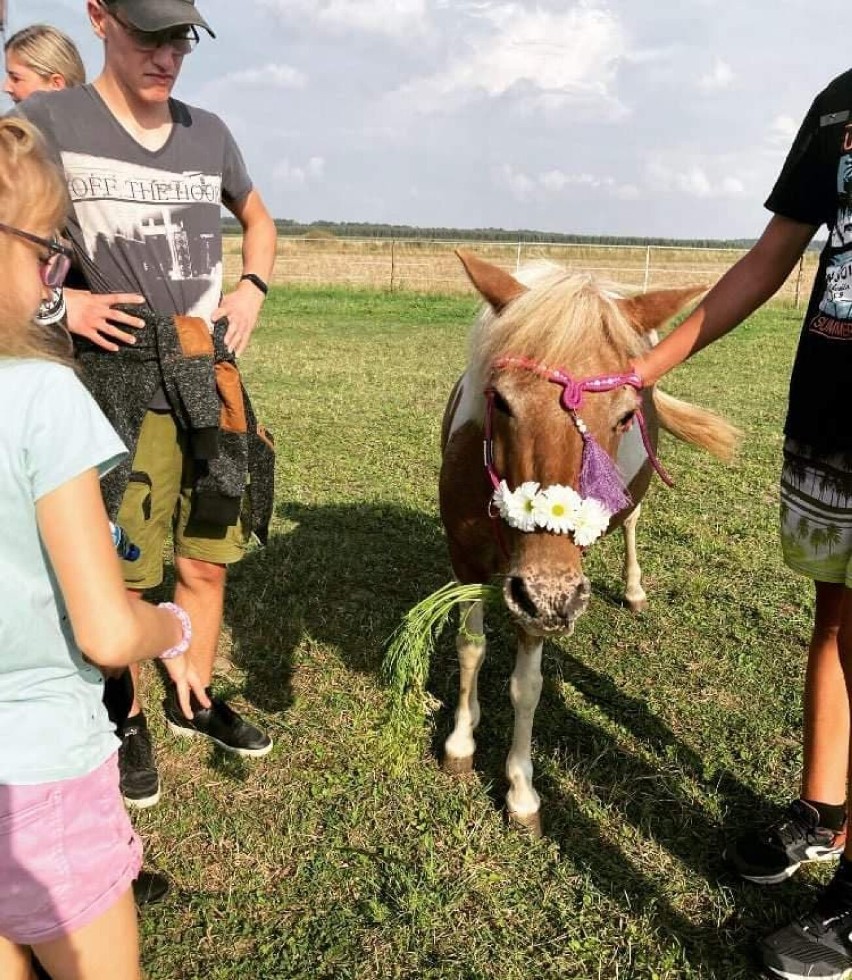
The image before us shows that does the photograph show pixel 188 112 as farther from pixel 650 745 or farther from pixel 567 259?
pixel 567 259

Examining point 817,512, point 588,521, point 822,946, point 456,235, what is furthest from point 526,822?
point 456,235

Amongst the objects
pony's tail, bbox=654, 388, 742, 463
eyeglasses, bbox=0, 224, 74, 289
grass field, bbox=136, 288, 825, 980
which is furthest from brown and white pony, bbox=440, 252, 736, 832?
pony's tail, bbox=654, 388, 742, 463

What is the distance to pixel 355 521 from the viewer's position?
577 centimetres

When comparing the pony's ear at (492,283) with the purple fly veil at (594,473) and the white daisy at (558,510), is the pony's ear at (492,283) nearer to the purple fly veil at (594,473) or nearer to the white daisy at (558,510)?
the purple fly veil at (594,473)

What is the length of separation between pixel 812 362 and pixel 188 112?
2138 millimetres

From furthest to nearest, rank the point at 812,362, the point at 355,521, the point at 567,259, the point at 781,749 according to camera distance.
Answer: the point at 567,259 → the point at 355,521 → the point at 781,749 → the point at 812,362

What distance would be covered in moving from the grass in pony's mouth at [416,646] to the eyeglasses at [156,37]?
1817 millimetres

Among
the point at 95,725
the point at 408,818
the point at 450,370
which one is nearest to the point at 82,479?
the point at 95,725

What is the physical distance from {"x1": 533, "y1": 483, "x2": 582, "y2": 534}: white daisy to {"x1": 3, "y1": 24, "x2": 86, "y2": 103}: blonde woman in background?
225 centimetres

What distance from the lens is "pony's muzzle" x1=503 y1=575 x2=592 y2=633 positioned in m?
2.11

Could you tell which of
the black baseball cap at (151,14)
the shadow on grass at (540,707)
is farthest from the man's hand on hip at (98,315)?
the shadow on grass at (540,707)

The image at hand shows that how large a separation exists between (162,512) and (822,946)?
2.45 meters

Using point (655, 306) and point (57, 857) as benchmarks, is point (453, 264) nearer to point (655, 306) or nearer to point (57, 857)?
point (655, 306)

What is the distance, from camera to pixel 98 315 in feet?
7.91
